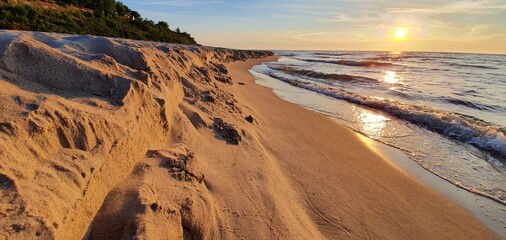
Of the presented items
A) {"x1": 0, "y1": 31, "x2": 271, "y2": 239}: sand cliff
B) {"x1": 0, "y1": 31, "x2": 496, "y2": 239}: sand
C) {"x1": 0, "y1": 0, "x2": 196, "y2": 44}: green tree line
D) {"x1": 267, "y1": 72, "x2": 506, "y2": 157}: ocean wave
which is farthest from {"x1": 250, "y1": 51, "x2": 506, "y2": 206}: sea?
{"x1": 0, "y1": 0, "x2": 196, "y2": 44}: green tree line

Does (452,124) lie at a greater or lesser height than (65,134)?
lesser

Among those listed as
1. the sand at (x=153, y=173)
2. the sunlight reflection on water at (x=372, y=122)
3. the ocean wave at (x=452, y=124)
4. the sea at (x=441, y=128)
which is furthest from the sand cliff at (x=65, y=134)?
the ocean wave at (x=452, y=124)

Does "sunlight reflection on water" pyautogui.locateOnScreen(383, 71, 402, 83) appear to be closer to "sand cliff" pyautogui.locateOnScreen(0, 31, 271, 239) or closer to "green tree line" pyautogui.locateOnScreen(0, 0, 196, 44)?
"sand cliff" pyautogui.locateOnScreen(0, 31, 271, 239)

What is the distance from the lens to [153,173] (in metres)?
2.51

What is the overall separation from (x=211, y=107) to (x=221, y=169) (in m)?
2.01

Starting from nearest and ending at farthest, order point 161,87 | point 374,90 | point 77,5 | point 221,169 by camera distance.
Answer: point 221,169, point 161,87, point 374,90, point 77,5

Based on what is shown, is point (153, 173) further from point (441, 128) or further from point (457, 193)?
point (441, 128)

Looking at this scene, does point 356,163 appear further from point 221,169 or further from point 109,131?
point 109,131

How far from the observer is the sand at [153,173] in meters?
1.73

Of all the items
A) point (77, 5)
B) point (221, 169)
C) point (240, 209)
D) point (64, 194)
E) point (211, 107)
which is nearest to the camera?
point (64, 194)

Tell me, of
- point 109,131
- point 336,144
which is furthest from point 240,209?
point 336,144

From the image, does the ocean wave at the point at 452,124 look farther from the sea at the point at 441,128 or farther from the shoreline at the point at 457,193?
the shoreline at the point at 457,193

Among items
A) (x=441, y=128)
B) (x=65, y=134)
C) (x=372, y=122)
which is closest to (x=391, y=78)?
(x=441, y=128)

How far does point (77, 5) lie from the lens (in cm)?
3244
